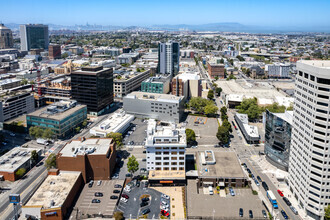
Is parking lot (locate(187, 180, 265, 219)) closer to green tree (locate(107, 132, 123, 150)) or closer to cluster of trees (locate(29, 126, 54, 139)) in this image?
green tree (locate(107, 132, 123, 150))

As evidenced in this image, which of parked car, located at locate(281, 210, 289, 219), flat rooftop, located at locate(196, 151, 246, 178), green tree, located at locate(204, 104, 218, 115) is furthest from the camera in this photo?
green tree, located at locate(204, 104, 218, 115)

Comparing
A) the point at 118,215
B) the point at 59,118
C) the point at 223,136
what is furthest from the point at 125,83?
the point at 118,215

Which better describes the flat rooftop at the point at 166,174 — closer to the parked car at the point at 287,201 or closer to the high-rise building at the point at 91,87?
the parked car at the point at 287,201

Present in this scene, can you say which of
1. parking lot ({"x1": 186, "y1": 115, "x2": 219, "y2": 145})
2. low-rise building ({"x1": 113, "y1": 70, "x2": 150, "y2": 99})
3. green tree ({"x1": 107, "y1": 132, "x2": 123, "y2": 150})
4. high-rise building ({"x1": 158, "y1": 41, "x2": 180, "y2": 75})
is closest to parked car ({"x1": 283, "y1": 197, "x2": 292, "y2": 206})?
parking lot ({"x1": 186, "y1": 115, "x2": 219, "y2": 145})

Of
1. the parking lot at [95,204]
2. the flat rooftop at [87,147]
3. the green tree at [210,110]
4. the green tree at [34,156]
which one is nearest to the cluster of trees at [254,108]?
the green tree at [210,110]

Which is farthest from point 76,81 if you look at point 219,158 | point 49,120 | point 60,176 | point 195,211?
point 195,211

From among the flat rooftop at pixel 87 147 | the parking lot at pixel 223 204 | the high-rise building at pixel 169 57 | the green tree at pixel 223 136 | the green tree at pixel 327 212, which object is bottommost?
the parking lot at pixel 223 204
